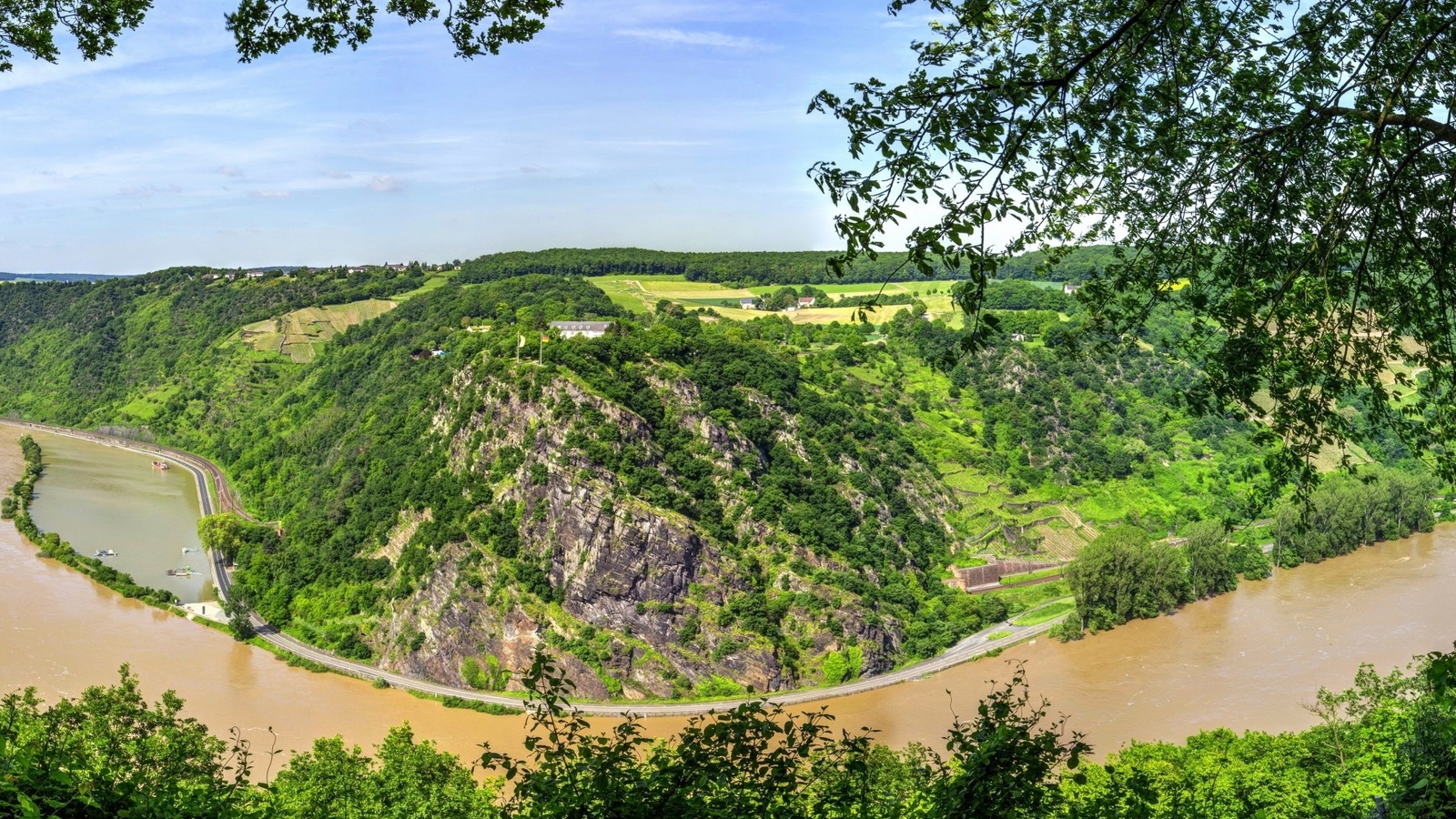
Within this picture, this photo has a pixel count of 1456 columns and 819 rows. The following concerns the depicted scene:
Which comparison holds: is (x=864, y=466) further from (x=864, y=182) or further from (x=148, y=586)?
(x=864, y=182)

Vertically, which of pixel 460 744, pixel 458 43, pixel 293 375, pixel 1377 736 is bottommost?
pixel 460 744

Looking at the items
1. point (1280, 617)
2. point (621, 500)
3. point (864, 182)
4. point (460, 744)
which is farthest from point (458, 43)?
point (1280, 617)

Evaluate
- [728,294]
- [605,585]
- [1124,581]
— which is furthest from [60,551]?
[728,294]

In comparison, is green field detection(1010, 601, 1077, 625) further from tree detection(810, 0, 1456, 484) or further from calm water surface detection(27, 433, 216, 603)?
tree detection(810, 0, 1456, 484)

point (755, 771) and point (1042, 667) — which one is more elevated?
point (755, 771)

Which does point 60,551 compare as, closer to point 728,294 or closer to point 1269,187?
point 728,294

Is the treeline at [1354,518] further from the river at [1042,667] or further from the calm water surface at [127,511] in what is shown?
the calm water surface at [127,511]
